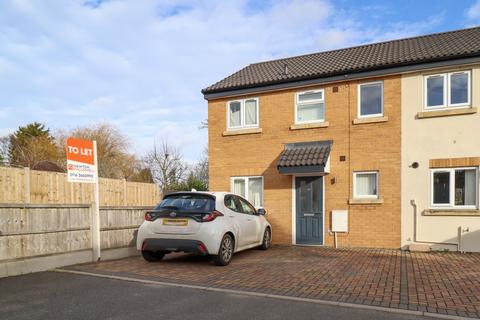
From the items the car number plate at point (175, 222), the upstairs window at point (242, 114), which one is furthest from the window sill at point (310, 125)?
the car number plate at point (175, 222)

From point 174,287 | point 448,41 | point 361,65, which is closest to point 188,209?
point 174,287

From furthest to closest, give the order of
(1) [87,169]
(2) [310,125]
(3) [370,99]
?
(2) [310,125]
(3) [370,99]
(1) [87,169]

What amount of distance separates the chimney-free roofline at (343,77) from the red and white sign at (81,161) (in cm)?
594

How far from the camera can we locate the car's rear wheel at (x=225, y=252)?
8430mm

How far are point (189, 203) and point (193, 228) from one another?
686 mm

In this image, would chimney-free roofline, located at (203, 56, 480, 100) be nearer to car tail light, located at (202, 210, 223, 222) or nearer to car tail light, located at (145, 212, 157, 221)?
car tail light, located at (202, 210, 223, 222)

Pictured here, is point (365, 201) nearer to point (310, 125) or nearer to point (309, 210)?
point (309, 210)

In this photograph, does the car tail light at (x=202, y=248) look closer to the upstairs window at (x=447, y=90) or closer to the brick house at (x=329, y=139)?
the brick house at (x=329, y=139)

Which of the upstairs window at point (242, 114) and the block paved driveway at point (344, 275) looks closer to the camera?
the block paved driveway at point (344, 275)

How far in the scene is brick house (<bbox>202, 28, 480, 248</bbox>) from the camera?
1161cm

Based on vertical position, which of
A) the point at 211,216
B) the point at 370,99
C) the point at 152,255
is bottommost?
the point at 152,255

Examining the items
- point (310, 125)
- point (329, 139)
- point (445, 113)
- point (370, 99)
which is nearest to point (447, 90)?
point (445, 113)

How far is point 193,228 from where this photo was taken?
27.3 ft

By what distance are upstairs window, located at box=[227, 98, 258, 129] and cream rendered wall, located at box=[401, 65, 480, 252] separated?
4713 mm
